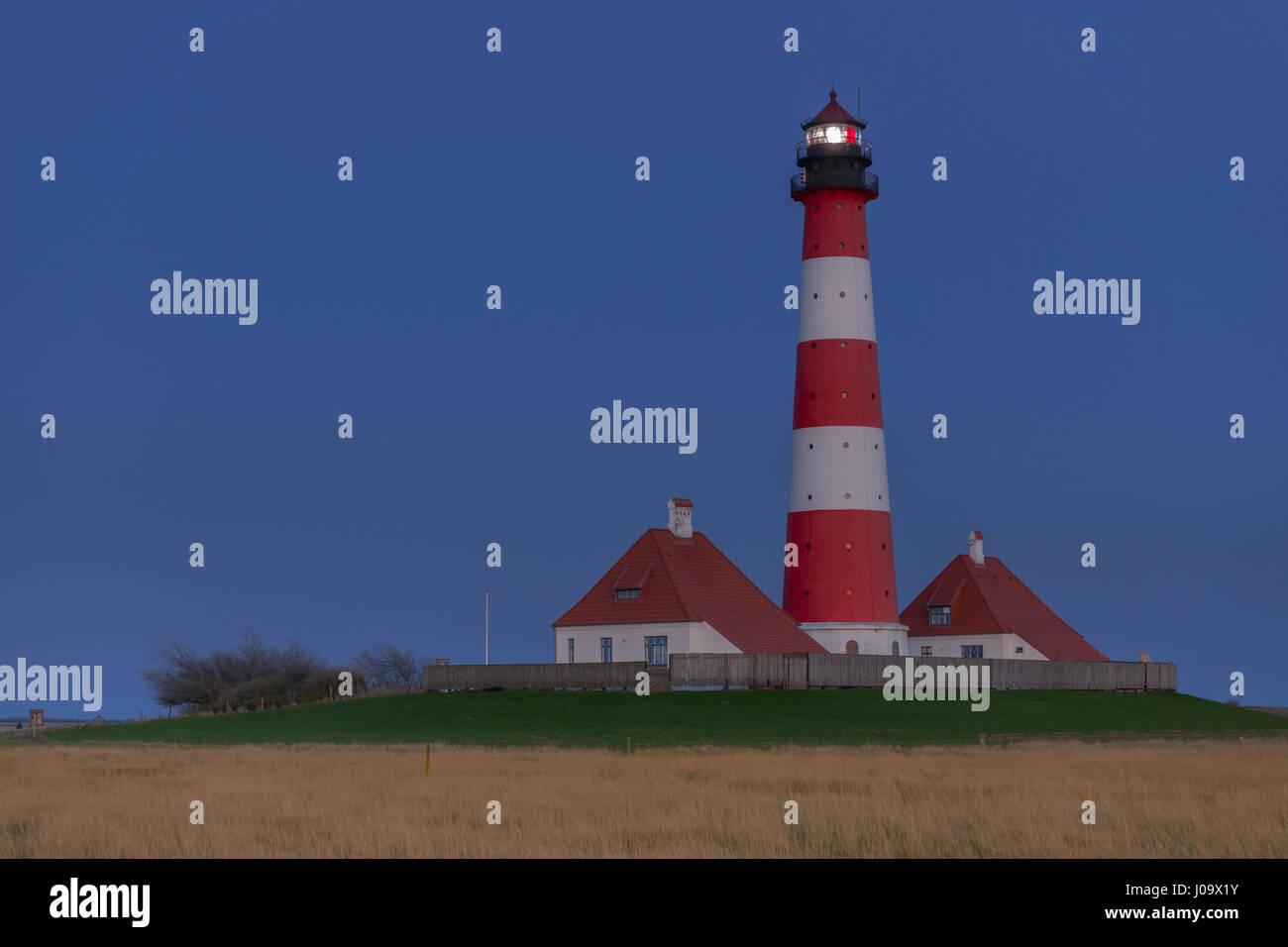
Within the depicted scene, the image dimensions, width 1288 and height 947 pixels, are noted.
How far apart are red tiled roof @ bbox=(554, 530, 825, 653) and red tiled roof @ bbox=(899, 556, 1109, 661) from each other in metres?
14.7

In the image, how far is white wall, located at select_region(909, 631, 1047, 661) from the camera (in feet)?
267

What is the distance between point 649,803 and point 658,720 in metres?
29.1

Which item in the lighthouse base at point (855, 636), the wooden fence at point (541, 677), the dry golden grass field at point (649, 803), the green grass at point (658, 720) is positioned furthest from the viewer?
the lighthouse base at point (855, 636)

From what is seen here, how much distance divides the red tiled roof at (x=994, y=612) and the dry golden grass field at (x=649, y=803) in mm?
39927

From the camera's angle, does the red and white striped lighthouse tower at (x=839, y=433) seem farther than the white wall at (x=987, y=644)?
No

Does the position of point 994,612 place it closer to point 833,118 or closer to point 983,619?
point 983,619

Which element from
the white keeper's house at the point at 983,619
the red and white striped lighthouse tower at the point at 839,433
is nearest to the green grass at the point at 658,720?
the red and white striped lighthouse tower at the point at 839,433

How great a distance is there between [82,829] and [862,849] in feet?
37.7

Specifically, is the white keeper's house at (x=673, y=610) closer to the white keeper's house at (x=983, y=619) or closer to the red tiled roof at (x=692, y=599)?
the red tiled roof at (x=692, y=599)

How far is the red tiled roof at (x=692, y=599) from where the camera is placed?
67.2m

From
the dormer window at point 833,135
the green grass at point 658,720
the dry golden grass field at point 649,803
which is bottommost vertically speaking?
the dry golden grass field at point 649,803

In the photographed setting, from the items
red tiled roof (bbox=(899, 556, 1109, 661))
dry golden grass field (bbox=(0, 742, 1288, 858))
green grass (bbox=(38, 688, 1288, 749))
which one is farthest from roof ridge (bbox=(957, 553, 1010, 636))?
dry golden grass field (bbox=(0, 742, 1288, 858))
